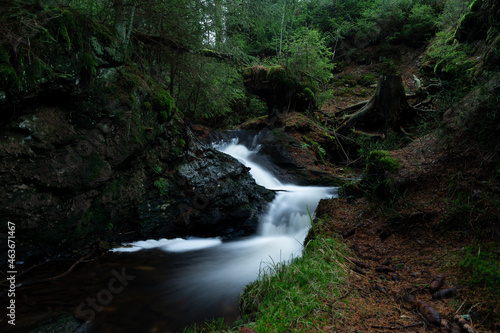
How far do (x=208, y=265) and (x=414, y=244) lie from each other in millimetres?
3204

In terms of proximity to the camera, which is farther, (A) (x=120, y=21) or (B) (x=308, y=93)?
(B) (x=308, y=93)

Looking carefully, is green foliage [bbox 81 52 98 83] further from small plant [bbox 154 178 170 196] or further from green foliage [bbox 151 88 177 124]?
small plant [bbox 154 178 170 196]

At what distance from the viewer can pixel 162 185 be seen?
202 inches

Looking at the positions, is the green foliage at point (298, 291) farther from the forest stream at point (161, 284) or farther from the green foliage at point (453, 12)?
the green foliage at point (453, 12)

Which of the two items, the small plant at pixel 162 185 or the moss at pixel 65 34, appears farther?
the small plant at pixel 162 185

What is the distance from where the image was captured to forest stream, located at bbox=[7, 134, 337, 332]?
270 cm

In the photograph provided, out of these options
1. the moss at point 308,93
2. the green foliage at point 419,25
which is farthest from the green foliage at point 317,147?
the green foliage at point 419,25

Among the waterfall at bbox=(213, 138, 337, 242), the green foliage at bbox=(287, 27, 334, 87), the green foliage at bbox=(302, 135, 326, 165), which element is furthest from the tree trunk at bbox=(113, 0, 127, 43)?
the green foliage at bbox=(287, 27, 334, 87)

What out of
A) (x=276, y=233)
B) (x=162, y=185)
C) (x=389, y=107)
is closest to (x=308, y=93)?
(x=389, y=107)

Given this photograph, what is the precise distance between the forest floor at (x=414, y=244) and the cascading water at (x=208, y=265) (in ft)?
3.31

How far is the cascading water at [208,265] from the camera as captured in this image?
9.54 feet

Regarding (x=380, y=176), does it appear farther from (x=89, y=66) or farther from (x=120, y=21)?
(x=120, y=21)

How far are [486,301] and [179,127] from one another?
582cm

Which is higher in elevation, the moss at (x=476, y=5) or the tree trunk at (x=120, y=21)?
the moss at (x=476, y=5)
